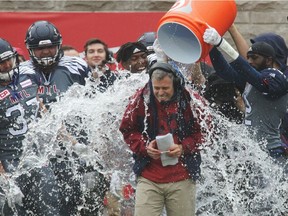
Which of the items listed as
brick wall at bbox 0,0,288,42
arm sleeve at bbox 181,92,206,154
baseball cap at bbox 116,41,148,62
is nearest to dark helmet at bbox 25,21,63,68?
baseball cap at bbox 116,41,148,62

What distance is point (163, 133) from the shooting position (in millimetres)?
7438

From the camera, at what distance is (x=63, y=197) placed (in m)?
8.11

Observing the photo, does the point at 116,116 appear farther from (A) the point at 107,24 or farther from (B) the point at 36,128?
(A) the point at 107,24

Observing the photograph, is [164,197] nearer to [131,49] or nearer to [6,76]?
[6,76]

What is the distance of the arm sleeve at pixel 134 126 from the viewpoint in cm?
741

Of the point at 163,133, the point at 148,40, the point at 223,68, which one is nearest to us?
the point at 163,133

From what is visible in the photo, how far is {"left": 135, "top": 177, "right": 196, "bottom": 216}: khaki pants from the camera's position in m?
7.39

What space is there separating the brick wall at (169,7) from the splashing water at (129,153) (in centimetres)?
372

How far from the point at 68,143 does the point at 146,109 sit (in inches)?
37.4

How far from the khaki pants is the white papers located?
0.18 meters

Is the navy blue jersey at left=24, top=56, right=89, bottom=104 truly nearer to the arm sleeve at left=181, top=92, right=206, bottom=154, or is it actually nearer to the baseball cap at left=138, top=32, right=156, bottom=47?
the baseball cap at left=138, top=32, right=156, bottom=47

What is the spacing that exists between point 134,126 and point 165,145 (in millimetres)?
358

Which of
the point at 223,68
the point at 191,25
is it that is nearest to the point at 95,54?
the point at 223,68

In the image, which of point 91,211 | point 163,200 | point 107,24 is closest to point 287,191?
point 163,200
